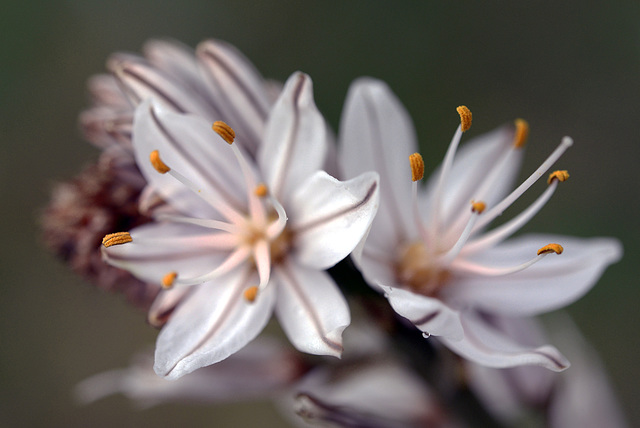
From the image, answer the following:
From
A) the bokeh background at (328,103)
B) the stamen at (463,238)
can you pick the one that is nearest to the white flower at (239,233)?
the stamen at (463,238)

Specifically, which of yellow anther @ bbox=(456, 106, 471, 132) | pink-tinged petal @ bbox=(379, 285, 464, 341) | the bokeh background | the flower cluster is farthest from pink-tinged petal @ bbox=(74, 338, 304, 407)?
the bokeh background

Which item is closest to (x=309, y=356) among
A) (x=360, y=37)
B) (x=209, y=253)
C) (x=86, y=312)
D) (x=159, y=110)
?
(x=209, y=253)

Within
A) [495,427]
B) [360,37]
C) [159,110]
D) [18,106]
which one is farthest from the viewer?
[18,106]

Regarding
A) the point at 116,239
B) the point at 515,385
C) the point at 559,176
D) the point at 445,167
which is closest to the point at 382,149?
the point at 445,167

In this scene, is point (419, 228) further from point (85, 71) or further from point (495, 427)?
point (85, 71)

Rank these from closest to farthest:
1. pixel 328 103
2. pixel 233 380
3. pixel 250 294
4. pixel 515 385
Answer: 1. pixel 250 294
2. pixel 233 380
3. pixel 515 385
4. pixel 328 103

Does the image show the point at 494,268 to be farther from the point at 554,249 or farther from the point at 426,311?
the point at 426,311

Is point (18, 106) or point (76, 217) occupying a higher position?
point (76, 217)
